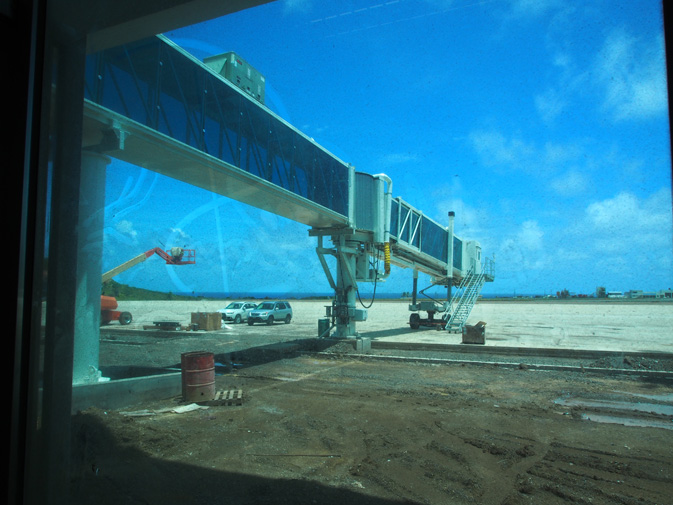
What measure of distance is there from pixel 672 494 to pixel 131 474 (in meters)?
4.35

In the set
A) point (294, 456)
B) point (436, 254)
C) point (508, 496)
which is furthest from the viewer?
point (436, 254)

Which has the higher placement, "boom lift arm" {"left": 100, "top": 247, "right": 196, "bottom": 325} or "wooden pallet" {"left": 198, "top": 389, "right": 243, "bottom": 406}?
"boom lift arm" {"left": 100, "top": 247, "right": 196, "bottom": 325}

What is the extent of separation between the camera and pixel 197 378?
6492 mm

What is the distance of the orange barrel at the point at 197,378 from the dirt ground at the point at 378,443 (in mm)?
199

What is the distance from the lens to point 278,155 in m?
7.98

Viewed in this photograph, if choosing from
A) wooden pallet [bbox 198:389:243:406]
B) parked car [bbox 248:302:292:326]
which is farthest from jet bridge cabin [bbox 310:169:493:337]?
parked car [bbox 248:302:292:326]

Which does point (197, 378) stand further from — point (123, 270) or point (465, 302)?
point (465, 302)

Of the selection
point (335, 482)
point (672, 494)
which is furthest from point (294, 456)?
point (672, 494)

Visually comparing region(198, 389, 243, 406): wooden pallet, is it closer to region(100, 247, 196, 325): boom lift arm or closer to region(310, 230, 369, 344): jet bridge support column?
region(100, 247, 196, 325): boom lift arm

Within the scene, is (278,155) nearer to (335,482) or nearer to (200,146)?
(200,146)

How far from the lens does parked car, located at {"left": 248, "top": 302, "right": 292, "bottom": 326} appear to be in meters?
22.7

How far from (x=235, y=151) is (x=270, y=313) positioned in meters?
17.2

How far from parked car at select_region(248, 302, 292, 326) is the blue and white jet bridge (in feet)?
30.6

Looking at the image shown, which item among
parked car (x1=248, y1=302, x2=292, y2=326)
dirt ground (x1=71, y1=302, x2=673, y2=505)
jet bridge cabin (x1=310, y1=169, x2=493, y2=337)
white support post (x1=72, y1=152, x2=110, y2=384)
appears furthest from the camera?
parked car (x1=248, y1=302, x2=292, y2=326)
